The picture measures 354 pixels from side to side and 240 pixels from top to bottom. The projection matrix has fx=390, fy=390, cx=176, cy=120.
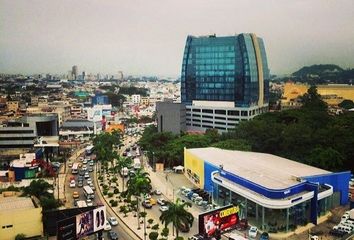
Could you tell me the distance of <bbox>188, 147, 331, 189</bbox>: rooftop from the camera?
16320 millimetres

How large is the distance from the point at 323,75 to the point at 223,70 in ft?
122

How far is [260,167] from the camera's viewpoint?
18.7 m

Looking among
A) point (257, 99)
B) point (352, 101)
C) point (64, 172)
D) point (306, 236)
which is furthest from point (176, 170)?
point (352, 101)

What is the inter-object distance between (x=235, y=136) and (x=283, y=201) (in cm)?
1347

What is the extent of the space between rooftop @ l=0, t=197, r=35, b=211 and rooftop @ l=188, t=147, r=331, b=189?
8.93 metres

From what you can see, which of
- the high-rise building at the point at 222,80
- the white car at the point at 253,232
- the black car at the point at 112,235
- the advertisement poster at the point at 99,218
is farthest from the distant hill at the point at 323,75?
the advertisement poster at the point at 99,218

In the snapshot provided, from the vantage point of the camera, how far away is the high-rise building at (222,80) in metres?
35.2

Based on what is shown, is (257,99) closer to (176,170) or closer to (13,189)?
(176,170)

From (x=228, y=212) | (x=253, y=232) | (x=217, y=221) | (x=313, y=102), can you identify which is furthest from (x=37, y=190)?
(x=313, y=102)

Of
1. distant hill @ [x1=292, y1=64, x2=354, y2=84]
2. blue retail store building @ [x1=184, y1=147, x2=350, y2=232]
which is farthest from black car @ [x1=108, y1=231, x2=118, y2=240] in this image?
distant hill @ [x1=292, y1=64, x2=354, y2=84]

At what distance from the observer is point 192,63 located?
124 feet

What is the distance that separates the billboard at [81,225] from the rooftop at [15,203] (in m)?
4.55

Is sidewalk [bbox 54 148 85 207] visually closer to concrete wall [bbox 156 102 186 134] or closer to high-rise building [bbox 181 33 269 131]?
concrete wall [bbox 156 102 186 134]

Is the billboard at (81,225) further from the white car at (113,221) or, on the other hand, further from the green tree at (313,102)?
Answer: the green tree at (313,102)
